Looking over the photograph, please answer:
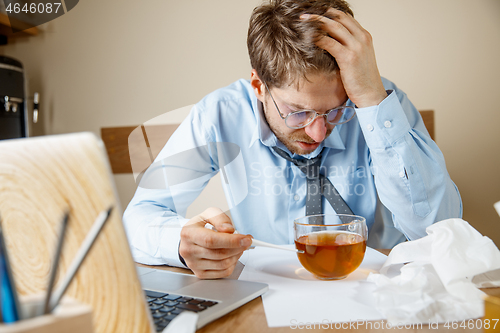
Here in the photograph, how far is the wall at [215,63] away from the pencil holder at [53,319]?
1862mm

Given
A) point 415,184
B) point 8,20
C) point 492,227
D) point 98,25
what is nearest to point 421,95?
point 492,227

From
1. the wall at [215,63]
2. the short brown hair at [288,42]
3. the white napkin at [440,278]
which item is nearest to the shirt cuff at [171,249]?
the white napkin at [440,278]

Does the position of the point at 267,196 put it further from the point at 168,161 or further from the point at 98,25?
the point at 98,25

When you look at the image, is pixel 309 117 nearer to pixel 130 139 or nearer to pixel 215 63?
pixel 215 63

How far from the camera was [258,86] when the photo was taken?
1.28m

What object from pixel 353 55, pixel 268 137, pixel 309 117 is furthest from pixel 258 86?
pixel 353 55

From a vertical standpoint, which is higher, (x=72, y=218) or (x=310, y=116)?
(x=310, y=116)

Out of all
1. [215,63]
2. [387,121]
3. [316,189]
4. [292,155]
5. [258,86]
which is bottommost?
[316,189]

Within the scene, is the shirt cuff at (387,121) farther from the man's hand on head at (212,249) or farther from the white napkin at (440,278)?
the man's hand on head at (212,249)

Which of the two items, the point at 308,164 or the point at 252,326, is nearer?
the point at 252,326

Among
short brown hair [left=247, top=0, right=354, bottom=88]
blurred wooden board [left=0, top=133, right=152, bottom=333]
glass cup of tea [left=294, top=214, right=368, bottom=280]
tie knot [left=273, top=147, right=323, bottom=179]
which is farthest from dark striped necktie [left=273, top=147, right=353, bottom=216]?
blurred wooden board [left=0, top=133, right=152, bottom=333]

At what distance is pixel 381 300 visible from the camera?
1.72 feet

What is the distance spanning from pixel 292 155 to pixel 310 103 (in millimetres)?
304

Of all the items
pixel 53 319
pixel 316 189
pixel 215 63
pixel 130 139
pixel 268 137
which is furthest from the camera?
pixel 130 139
